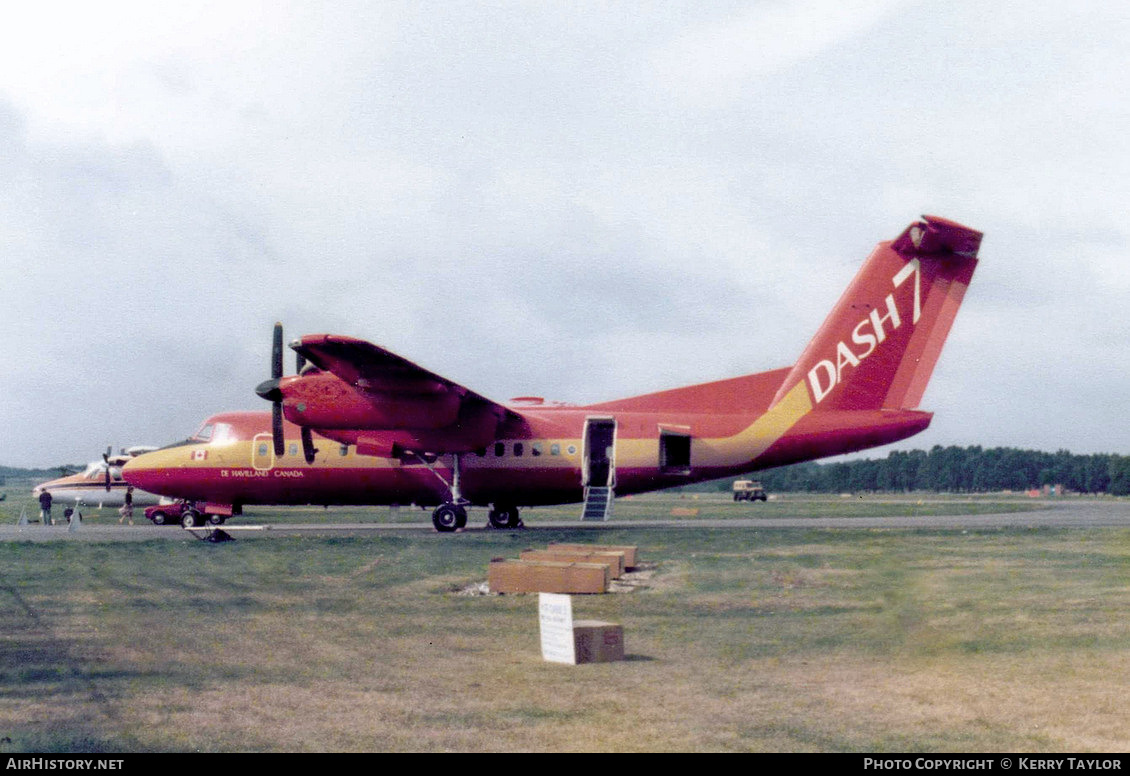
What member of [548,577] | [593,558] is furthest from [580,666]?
[593,558]

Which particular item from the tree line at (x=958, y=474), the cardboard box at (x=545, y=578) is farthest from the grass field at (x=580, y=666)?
the tree line at (x=958, y=474)

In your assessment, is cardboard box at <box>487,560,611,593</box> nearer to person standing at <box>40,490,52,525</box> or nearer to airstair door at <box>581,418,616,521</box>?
airstair door at <box>581,418,616,521</box>

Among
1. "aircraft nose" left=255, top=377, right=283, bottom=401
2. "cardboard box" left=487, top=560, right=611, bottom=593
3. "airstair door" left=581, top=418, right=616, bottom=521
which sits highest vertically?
"aircraft nose" left=255, top=377, right=283, bottom=401

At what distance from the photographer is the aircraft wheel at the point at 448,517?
107ft

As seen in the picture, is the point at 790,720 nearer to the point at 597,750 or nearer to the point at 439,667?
the point at 597,750

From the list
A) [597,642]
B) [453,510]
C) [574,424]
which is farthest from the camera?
[574,424]

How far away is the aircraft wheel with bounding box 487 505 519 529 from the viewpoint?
3487 centimetres

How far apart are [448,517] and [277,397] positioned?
21.3 ft

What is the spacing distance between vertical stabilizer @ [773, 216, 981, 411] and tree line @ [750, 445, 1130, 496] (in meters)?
125

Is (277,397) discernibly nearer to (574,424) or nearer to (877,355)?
(574,424)

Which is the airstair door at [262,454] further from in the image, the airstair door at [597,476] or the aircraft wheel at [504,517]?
the airstair door at [597,476]

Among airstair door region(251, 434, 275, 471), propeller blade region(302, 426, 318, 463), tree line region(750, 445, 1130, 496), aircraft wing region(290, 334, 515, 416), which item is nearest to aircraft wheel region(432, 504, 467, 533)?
aircraft wing region(290, 334, 515, 416)

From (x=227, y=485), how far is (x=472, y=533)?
9632 mm

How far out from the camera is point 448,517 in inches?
1297
